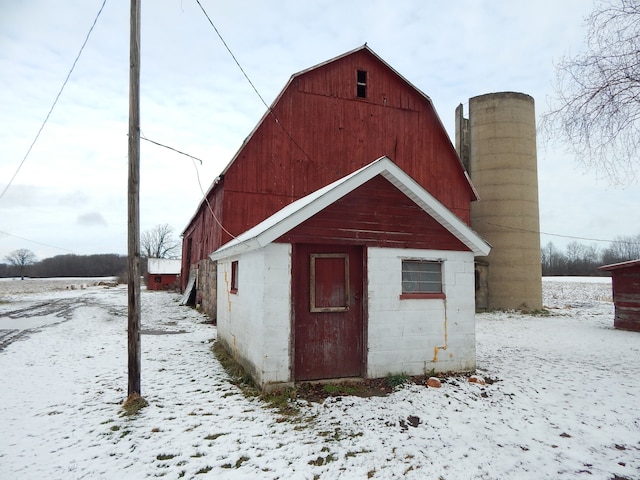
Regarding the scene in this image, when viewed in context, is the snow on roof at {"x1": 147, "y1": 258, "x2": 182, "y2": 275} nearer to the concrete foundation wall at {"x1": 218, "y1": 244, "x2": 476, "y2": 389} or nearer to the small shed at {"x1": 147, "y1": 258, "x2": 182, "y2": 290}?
the small shed at {"x1": 147, "y1": 258, "x2": 182, "y2": 290}

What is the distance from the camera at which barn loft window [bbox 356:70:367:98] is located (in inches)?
563

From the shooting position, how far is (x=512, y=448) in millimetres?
4875

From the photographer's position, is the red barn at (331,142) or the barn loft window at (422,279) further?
the red barn at (331,142)

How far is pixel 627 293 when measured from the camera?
14.7 m

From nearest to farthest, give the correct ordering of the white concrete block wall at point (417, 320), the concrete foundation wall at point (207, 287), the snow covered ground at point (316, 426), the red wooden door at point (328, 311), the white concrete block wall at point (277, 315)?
1. the snow covered ground at point (316, 426)
2. the white concrete block wall at point (277, 315)
3. the red wooden door at point (328, 311)
4. the white concrete block wall at point (417, 320)
5. the concrete foundation wall at point (207, 287)

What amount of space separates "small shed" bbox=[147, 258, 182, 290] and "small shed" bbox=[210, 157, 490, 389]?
109ft

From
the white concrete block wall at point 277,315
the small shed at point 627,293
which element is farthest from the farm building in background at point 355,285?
the small shed at point 627,293

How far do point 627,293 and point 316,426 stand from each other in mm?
14627

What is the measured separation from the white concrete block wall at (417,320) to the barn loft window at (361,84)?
8.48 m

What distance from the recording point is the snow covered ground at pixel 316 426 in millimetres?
4367

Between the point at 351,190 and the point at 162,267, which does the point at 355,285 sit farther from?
the point at 162,267

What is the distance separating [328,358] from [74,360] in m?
6.18

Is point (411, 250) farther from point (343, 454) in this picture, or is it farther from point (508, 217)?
point (508, 217)

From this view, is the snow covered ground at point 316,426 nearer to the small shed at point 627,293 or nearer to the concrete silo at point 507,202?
the small shed at point 627,293
